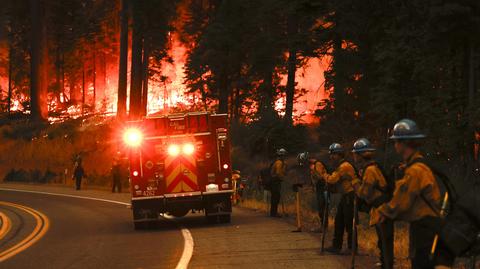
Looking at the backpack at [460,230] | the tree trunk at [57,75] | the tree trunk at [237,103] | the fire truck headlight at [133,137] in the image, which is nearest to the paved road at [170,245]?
the fire truck headlight at [133,137]

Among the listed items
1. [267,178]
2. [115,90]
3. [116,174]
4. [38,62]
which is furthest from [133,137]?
[115,90]

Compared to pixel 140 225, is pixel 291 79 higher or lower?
higher

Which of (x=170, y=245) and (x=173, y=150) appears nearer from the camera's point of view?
(x=170, y=245)

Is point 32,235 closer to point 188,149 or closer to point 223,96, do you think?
point 188,149

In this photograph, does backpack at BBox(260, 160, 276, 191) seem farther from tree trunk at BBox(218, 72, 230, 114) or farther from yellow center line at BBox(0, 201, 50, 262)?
tree trunk at BBox(218, 72, 230, 114)

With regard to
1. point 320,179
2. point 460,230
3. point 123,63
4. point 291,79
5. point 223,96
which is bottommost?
point 460,230

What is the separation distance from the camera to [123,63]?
171 feet

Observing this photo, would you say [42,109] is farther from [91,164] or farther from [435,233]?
[435,233]

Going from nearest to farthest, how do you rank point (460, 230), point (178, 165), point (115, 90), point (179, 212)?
point (460, 230) < point (178, 165) < point (179, 212) < point (115, 90)

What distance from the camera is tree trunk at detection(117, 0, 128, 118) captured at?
1980 inches

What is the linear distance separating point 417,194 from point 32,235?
1437 centimetres

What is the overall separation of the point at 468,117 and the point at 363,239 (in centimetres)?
1270

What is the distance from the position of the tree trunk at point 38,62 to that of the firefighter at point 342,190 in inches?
1934

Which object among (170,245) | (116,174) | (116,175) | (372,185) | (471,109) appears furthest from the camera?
(116,175)
